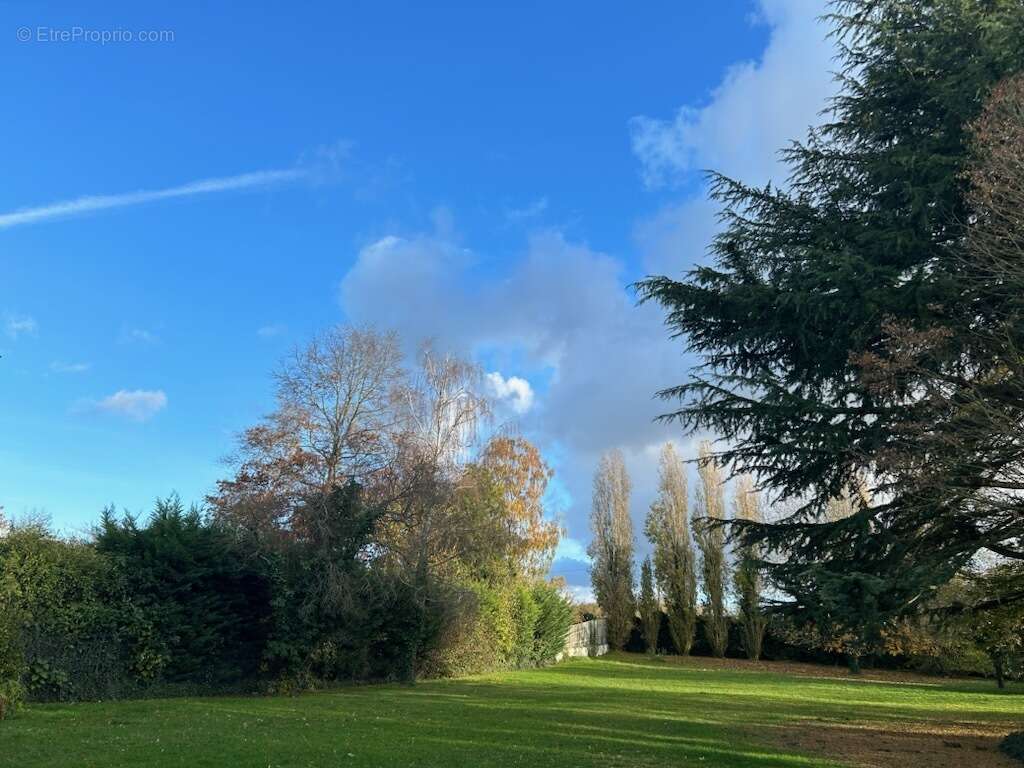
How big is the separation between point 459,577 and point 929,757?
53.8ft

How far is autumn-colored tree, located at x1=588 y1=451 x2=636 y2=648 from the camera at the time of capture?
41.1 meters

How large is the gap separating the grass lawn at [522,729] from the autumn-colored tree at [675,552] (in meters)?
17.6

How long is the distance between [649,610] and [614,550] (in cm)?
369

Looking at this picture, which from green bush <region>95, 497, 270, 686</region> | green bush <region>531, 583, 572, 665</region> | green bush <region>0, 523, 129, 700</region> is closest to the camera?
green bush <region>0, 523, 129, 700</region>

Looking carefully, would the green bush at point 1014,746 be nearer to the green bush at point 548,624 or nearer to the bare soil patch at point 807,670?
the bare soil patch at point 807,670

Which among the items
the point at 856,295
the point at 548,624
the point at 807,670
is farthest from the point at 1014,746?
the point at 807,670

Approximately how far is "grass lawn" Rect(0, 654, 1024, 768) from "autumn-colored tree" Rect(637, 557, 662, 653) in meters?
18.4

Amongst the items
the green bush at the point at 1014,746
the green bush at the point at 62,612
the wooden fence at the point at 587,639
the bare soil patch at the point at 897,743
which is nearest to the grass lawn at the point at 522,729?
the bare soil patch at the point at 897,743

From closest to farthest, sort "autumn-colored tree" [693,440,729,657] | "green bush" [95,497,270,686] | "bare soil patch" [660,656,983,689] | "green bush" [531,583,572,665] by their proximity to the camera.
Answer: "green bush" [95,497,270,686] < "bare soil patch" [660,656,983,689] < "green bush" [531,583,572,665] < "autumn-colored tree" [693,440,729,657]

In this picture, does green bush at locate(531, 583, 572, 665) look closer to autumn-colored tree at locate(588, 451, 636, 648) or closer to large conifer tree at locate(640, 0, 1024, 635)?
autumn-colored tree at locate(588, 451, 636, 648)

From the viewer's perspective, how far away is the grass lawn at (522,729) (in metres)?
9.92

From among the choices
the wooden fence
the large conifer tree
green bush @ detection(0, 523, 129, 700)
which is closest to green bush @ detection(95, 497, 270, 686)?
green bush @ detection(0, 523, 129, 700)

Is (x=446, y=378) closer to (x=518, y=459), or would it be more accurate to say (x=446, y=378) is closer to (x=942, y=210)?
(x=518, y=459)

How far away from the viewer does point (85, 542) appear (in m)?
17.9
